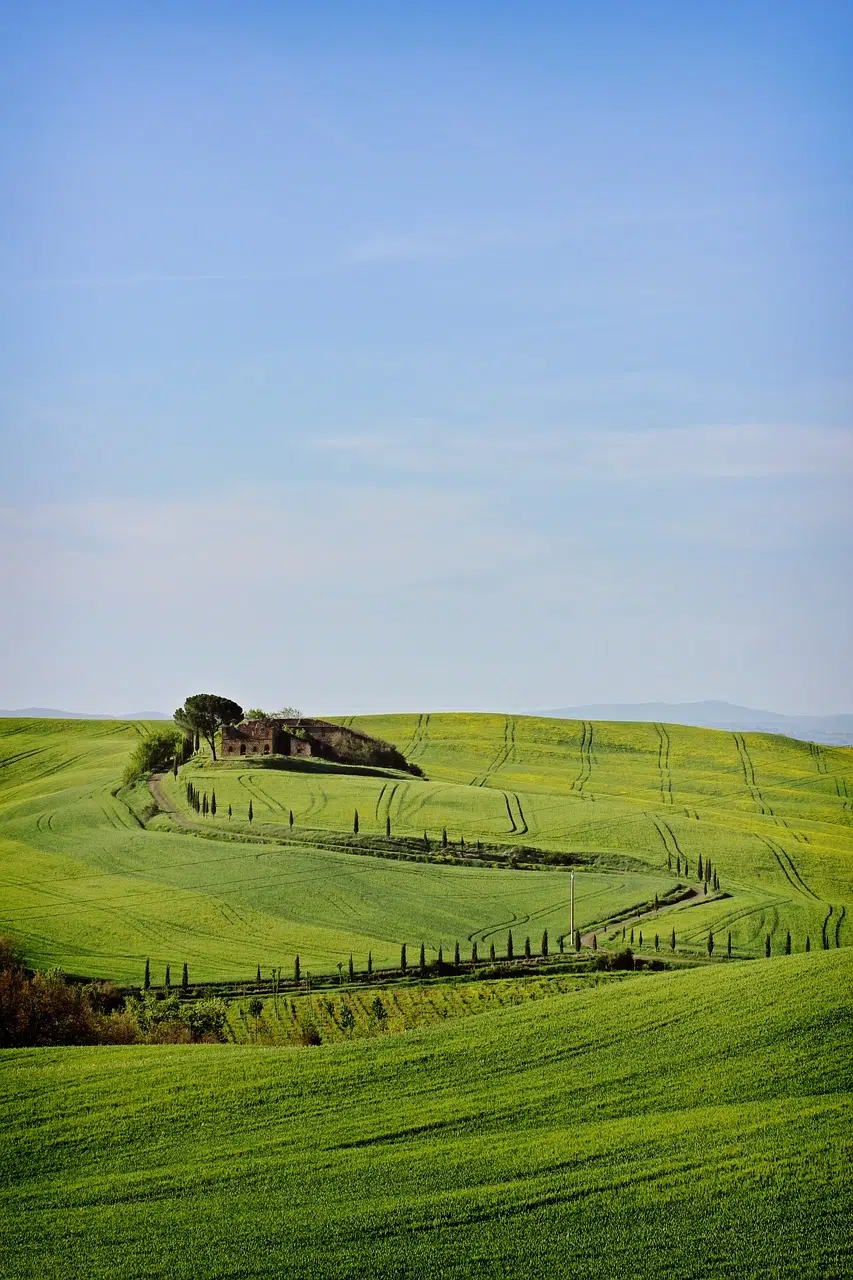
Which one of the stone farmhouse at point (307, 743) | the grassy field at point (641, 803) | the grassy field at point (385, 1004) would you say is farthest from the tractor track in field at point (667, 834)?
the stone farmhouse at point (307, 743)

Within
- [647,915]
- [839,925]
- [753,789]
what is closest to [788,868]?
[839,925]

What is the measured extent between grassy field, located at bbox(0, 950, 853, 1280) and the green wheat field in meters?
0.07

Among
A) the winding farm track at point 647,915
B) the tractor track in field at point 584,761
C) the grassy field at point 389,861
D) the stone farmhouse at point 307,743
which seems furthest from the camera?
the stone farmhouse at point 307,743

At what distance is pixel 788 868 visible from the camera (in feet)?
263

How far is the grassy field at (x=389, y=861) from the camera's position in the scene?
62.7 meters

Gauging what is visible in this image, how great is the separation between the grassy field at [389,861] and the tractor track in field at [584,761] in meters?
0.65

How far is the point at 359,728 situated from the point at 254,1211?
124 metres

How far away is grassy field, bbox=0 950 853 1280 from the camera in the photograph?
21.7 meters

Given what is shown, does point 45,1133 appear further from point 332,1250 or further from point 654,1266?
point 654,1266

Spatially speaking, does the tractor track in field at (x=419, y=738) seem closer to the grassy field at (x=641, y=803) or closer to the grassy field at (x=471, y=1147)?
the grassy field at (x=641, y=803)

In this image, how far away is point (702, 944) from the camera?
61.0 metres

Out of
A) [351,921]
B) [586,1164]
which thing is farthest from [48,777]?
[586,1164]

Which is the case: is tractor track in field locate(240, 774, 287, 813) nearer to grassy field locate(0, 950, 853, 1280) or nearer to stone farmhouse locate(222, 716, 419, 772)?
stone farmhouse locate(222, 716, 419, 772)

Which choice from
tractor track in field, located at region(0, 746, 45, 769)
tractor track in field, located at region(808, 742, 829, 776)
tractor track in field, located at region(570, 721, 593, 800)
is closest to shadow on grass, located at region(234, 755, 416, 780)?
tractor track in field, located at region(570, 721, 593, 800)
